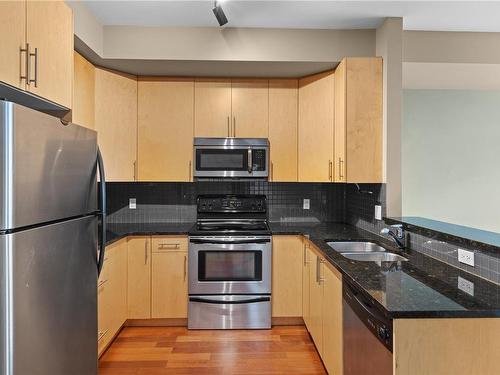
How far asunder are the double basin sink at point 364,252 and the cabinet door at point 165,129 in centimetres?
155

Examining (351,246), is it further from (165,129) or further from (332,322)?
(165,129)

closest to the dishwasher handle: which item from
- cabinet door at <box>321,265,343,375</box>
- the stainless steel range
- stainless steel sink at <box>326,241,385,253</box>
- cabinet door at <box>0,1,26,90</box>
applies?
cabinet door at <box>321,265,343,375</box>

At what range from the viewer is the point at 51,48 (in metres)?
1.73

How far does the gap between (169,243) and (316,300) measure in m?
1.34

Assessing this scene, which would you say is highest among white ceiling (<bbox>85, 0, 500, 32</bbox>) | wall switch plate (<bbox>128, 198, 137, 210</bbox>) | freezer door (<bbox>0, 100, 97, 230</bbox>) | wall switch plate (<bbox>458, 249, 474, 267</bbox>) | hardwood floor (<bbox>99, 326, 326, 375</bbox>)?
white ceiling (<bbox>85, 0, 500, 32</bbox>)

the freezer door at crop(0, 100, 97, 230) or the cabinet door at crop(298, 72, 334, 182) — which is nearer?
the freezer door at crop(0, 100, 97, 230)

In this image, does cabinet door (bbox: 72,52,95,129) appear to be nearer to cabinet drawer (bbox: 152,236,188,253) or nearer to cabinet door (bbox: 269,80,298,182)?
cabinet drawer (bbox: 152,236,188,253)

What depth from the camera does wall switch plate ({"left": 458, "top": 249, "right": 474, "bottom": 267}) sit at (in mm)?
1727

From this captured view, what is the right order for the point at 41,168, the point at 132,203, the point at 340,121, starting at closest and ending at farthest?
1. the point at 41,168
2. the point at 340,121
3. the point at 132,203

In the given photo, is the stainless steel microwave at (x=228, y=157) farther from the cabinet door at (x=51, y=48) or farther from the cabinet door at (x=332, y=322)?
the cabinet door at (x=51, y=48)

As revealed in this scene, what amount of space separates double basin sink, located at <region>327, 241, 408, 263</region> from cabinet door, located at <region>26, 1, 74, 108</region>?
6.16 ft

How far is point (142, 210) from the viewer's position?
3.63m

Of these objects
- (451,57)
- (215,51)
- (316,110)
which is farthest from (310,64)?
(451,57)

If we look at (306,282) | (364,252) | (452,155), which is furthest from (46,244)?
(452,155)
